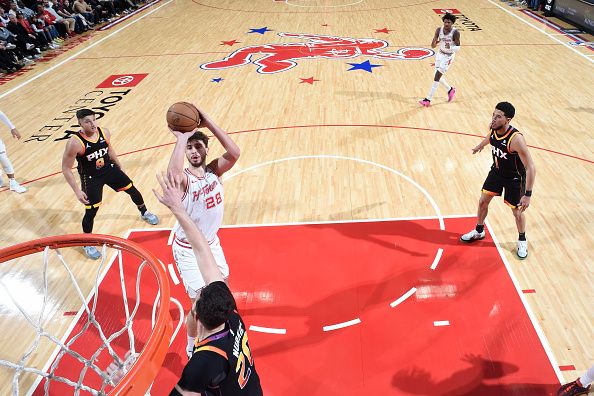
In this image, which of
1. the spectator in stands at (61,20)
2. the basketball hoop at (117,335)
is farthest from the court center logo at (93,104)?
the spectator in stands at (61,20)

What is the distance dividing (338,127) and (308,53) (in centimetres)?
516

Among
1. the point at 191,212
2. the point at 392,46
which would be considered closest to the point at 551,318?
the point at 191,212

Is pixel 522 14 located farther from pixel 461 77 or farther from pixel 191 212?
pixel 191 212

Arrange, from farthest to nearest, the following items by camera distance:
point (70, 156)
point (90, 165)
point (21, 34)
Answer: point (21, 34) < point (90, 165) < point (70, 156)

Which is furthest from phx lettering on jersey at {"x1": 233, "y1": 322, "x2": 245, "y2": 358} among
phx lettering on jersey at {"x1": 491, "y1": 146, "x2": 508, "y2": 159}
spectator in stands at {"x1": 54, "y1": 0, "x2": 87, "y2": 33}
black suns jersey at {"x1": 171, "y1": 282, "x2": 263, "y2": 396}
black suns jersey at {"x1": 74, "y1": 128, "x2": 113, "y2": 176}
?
spectator in stands at {"x1": 54, "y1": 0, "x2": 87, "y2": 33}

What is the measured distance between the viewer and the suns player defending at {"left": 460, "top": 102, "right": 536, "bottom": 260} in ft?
14.9

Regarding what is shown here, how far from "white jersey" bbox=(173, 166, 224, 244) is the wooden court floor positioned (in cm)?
235

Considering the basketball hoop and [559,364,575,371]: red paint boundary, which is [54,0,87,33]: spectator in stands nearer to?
the basketball hoop

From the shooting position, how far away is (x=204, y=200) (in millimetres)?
3656

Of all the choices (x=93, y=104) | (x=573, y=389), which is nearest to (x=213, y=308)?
(x=573, y=389)

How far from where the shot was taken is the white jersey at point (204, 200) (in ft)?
11.8

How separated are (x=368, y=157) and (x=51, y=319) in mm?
5274

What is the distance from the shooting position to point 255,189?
23.0 ft

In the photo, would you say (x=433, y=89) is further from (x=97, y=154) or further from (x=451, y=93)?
(x=97, y=154)
